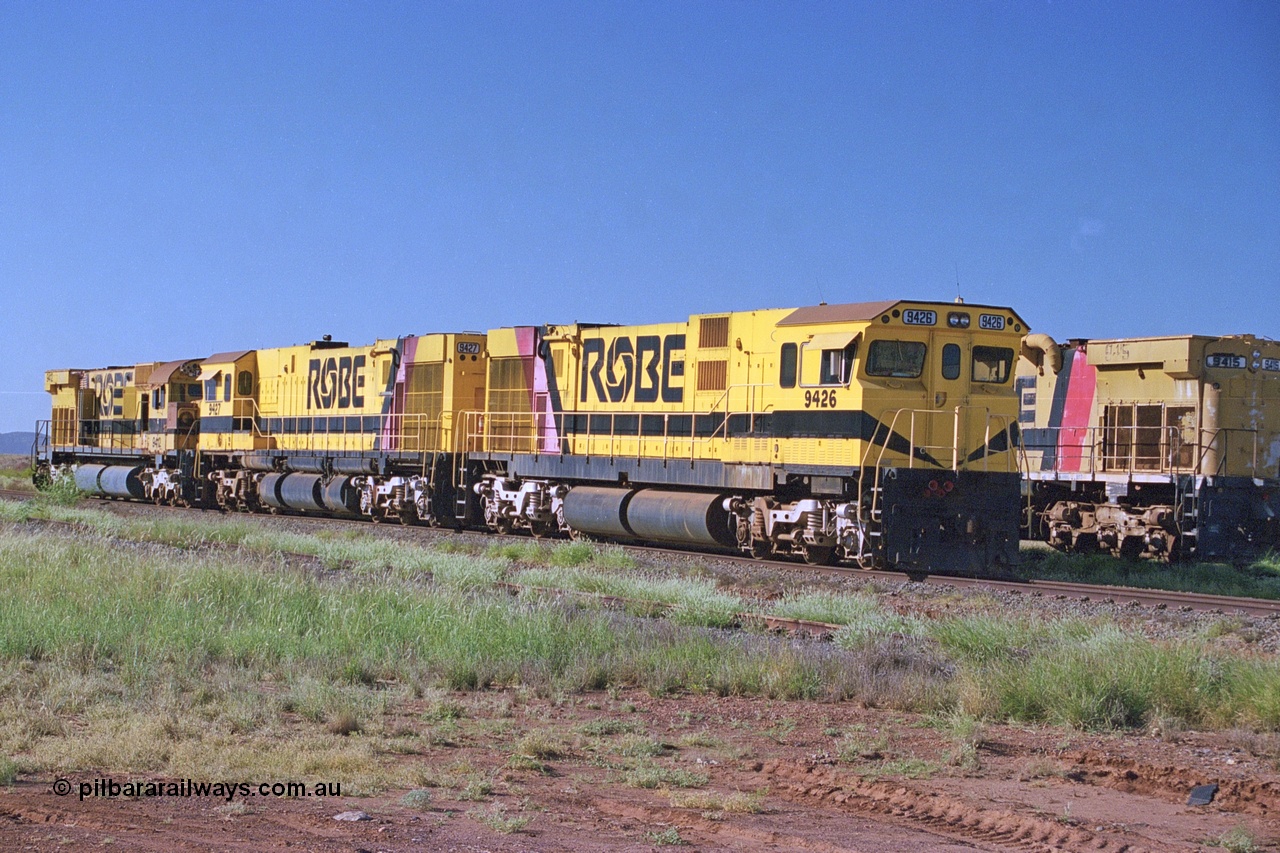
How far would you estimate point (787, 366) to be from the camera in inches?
709

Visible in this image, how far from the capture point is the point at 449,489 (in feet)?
82.7

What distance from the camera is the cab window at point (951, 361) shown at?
17094mm

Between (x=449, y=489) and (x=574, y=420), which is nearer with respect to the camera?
(x=574, y=420)

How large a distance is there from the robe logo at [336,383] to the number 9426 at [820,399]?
13.4 metres

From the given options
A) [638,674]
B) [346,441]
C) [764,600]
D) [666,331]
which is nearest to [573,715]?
[638,674]

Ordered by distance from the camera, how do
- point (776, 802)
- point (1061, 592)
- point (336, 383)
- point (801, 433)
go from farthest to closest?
point (336, 383), point (801, 433), point (1061, 592), point (776, 802)

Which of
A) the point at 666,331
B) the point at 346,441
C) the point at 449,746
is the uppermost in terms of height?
the point at 666,331

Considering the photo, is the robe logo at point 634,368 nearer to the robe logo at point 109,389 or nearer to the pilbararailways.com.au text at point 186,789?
the pilbararailways.com.au text at point 186,789

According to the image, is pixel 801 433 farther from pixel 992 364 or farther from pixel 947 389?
pixel 992 364

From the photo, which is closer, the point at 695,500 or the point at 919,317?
the point at 919,317

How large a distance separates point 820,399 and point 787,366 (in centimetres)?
91

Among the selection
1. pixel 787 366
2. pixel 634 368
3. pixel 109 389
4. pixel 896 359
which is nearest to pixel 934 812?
pixel 896 359

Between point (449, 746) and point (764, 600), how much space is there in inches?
288

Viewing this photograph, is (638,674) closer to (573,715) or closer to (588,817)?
(573,715)
